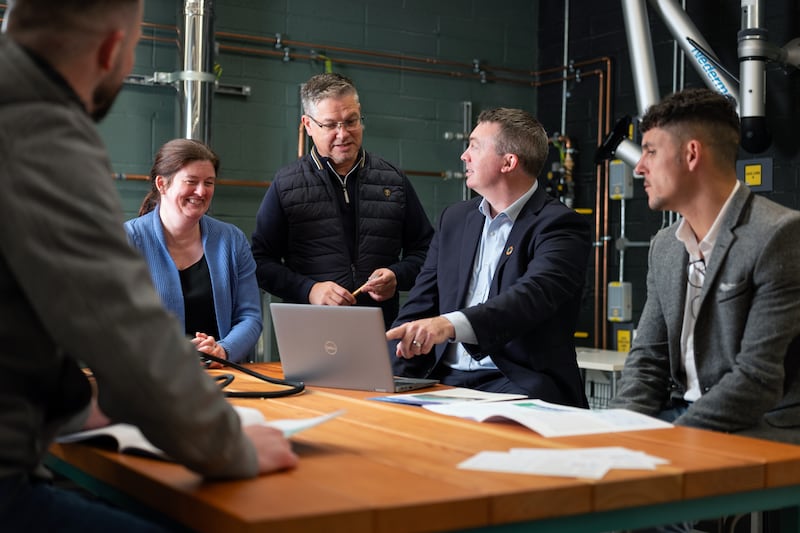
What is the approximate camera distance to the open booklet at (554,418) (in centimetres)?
171

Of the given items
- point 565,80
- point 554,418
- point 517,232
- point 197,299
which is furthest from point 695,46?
point 554,418

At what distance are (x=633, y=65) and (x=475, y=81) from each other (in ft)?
3.88

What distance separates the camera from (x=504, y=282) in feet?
9.48

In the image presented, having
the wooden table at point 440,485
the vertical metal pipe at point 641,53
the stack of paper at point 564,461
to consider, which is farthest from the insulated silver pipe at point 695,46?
the stack of paper at point 564,461

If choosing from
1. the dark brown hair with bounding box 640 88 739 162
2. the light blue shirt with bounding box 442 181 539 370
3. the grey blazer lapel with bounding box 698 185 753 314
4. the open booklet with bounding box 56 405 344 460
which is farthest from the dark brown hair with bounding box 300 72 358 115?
the open booklet with bounding box 56 405 344 460

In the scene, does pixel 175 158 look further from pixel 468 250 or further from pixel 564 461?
pixel 564 461

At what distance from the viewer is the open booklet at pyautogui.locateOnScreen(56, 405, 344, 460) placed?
143cm

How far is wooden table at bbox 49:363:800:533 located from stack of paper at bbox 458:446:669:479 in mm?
24

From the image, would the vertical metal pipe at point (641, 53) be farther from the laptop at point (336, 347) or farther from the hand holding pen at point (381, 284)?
the laptop at point (336, 347)

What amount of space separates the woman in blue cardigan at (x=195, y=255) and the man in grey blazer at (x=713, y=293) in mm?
1287

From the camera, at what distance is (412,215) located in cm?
379

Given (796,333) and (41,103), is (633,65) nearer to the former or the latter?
(796,333)

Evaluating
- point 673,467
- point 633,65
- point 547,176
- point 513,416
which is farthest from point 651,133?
point 547,176

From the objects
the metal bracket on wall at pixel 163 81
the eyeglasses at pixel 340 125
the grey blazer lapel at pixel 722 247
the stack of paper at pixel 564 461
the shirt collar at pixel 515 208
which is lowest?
the stack of paper at pixel 564 461
